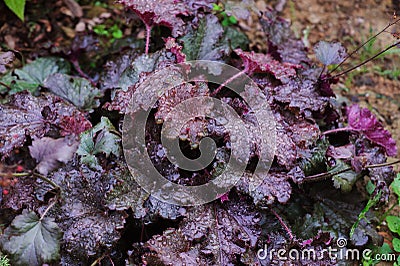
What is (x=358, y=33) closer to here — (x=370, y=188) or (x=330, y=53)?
(x=330, y=53)

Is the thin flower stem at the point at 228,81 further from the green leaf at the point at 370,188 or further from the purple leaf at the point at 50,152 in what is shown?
the green leaf at the point at 370,188

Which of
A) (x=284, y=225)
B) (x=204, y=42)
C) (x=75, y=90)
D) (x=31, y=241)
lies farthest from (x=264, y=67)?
(x=31, y=241)

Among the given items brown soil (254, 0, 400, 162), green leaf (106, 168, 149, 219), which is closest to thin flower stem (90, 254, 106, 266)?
green leaf (106, 168, 149, 219)

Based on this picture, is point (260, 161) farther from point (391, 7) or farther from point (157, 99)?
A: point (391, 7)

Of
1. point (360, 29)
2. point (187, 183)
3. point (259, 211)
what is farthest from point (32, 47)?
point (360, 29)

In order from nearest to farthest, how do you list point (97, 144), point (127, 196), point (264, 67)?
point (127, 196)
point (97, 144)
point (264, 67)

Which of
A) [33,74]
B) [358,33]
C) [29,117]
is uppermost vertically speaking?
[358,33]

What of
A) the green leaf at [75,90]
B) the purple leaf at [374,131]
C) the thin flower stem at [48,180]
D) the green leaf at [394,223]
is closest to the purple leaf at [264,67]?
the purple leaf at [374,131]
